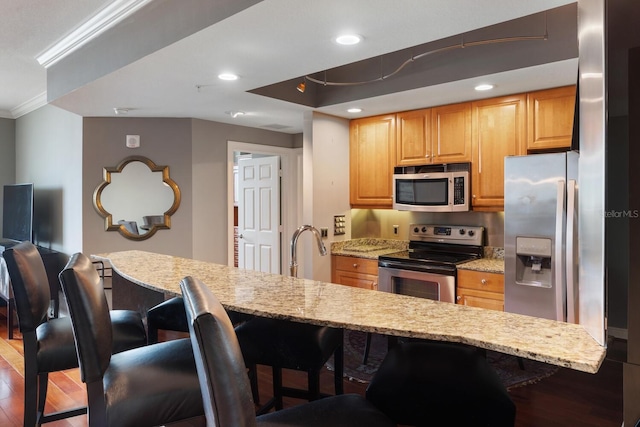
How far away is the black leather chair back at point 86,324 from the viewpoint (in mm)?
1345

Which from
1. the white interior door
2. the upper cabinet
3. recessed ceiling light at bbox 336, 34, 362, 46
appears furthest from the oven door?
recessed ceiling light at bbox 336, 34, 362, 46

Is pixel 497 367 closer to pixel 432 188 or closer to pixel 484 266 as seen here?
pixel 484 266

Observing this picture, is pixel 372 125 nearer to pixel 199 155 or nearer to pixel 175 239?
pixel 199 155

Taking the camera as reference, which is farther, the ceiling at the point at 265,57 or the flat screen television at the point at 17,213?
the flat screen television at the point at 17,213

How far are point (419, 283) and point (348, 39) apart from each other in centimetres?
214

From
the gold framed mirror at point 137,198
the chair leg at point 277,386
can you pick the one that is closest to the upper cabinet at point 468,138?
the gold framed mirror at point 137,198

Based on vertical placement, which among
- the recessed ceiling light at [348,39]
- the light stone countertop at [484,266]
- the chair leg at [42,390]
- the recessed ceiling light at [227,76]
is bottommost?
the chair leg at [42,390]

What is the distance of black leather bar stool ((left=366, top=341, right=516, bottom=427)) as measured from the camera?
129 cm

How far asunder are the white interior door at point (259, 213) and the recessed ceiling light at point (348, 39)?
3.26 metres

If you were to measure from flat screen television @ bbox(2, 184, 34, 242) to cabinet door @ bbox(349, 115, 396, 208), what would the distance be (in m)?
3.46

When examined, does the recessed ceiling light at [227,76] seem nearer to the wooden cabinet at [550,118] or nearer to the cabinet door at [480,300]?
the wooden cabinet at [550,118]

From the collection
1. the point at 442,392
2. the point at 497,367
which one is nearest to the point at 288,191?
the point at 497,367

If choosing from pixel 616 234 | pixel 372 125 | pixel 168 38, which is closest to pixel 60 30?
pixel 168 38

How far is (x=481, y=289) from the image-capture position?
339cm
